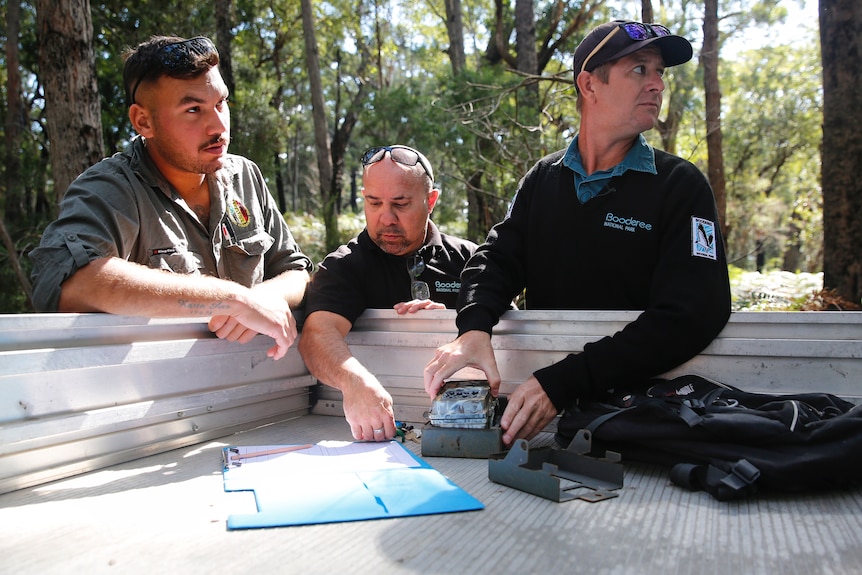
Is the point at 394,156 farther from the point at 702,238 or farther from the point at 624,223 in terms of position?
the point at 702,238

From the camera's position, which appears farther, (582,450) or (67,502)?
(582,450)

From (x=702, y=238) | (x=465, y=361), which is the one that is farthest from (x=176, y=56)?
(x=702, y=238)

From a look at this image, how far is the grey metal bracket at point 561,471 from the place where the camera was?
1.56 m

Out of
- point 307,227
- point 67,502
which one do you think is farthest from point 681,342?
point 307,227

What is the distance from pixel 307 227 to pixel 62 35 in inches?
516

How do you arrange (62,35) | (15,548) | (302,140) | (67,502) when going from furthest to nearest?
(302,140)
(62,35)
(67,502)
(15,548)

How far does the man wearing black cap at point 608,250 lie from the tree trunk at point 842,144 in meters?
3.84

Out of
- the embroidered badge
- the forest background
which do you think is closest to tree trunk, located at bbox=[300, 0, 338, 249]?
the forest background

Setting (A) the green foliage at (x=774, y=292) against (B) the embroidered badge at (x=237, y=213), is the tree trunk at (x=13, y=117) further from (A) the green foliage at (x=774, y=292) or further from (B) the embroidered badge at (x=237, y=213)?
(A) the green foliage at (x=774, y=292)

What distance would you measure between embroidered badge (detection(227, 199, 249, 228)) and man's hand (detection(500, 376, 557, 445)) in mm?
1634

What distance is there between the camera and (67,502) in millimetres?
1608

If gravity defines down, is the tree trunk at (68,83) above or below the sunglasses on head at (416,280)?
above

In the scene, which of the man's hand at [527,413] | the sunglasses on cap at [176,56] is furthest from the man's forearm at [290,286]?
the man's hand at [527,413]

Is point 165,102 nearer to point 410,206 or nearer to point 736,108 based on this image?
point 410,206
